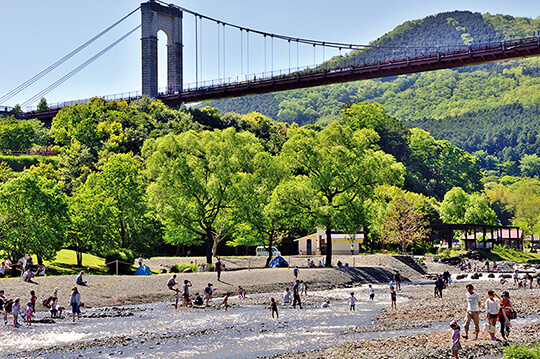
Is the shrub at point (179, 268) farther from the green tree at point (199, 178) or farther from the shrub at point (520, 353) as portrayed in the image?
the shrub at point (520, 353)

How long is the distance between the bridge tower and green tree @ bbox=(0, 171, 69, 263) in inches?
2730

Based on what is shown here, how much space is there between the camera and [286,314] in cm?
3516

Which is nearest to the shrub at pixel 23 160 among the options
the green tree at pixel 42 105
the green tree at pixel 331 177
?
the green tree at pixel 42 105

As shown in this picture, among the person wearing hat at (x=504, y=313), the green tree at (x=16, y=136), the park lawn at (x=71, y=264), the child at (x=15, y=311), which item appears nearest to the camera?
the person wearing hat at (x=504, y=313)

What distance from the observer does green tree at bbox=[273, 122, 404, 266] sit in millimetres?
55875

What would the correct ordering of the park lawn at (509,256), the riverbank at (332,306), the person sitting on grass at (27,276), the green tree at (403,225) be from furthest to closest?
the park lawn at (509,256), the green tree at (403,225), the person sitting on grass at (27,276), the riverbank at (332,306)

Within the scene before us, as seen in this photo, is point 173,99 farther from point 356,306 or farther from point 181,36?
point 356,306

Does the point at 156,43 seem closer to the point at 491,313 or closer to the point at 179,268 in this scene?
the point at 179,268

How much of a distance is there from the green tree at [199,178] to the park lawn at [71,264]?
23.5 feet

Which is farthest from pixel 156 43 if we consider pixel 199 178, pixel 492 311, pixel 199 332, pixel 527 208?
pixel 492 311

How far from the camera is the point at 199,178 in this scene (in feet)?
183

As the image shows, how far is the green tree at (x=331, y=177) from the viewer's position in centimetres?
5588

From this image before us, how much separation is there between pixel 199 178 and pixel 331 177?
1234 centimetres

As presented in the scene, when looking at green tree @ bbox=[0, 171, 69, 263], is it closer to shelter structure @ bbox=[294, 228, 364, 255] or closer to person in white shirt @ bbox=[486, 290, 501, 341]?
person in white shirt @ bbox=[486, 290, 501, 341]
